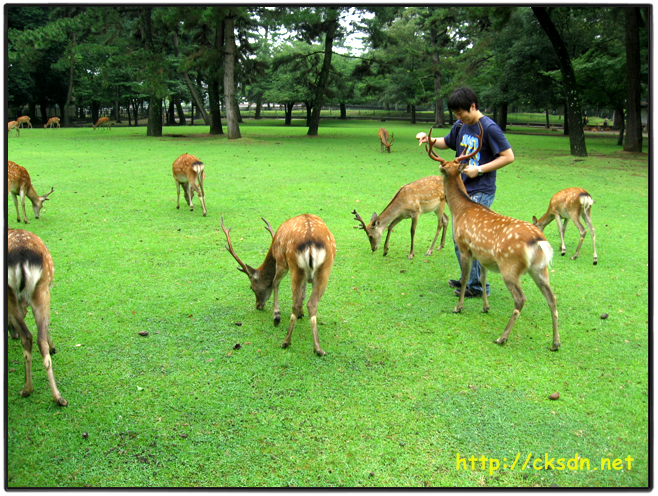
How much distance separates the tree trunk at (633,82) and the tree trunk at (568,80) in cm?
156

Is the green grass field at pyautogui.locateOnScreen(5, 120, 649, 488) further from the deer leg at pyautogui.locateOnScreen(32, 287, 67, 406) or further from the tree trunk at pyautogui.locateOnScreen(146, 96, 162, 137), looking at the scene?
the tree trunk at pyautogui.locateOnScreen(146, 96, 162, 137)

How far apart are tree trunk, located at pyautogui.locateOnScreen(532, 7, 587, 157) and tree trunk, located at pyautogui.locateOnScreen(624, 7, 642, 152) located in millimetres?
1564

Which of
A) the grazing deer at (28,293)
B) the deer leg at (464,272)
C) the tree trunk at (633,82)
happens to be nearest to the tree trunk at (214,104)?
the tree trunk at (633,82)

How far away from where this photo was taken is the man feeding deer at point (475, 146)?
4.52m

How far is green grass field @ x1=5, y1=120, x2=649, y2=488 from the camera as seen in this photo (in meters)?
2.72

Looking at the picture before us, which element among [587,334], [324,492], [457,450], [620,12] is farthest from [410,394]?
[620,12]

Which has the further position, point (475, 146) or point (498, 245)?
point (475, 146)

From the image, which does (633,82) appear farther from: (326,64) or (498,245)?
(498,245)

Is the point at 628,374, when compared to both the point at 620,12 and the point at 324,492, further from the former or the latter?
the point at 620,12

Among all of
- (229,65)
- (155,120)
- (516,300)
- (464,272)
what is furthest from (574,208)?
(155,120)

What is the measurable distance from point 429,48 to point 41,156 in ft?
92.4

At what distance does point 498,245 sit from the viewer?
13.4ft

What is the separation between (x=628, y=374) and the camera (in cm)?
365

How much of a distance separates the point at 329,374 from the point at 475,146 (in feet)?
8.29
